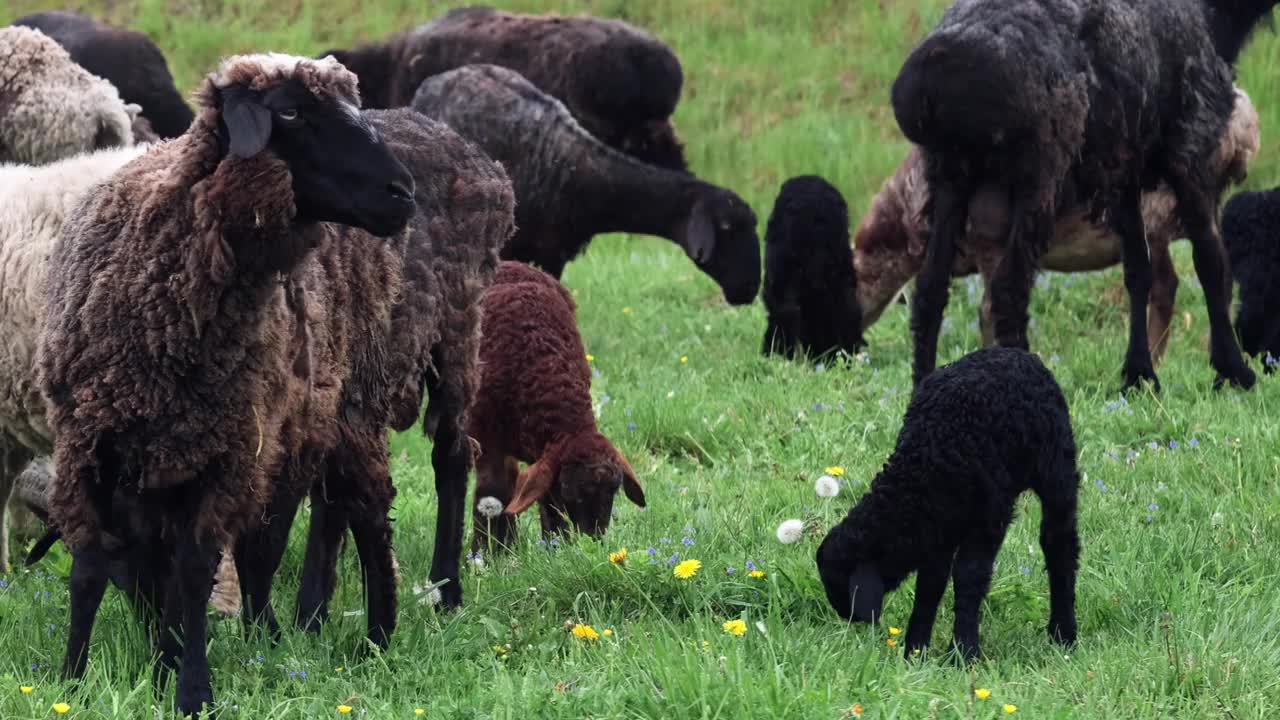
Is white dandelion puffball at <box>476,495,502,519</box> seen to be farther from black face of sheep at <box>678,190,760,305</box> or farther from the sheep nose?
black face of sheep at <box>678,190,760,305</box>

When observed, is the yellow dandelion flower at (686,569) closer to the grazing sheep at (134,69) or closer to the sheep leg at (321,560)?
the sheep leg at (321,560)

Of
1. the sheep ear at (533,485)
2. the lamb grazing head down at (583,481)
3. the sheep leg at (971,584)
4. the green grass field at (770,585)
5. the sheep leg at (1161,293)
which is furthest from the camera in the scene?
the sheep leg at (1161,293)

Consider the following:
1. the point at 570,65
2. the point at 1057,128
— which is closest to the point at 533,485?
the point at 1057,128

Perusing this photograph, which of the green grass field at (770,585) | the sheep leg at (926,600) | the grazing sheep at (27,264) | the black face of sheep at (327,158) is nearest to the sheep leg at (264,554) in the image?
the green grass field at (770,585)

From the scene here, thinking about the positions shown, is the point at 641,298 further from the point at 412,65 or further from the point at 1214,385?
the point at 1214,385

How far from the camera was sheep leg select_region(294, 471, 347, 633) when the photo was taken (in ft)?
15.8

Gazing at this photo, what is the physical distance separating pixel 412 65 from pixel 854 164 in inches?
194

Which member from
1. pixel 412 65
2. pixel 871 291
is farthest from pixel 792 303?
pixel 412 65

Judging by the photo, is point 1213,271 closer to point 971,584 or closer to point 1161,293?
point 1161,293

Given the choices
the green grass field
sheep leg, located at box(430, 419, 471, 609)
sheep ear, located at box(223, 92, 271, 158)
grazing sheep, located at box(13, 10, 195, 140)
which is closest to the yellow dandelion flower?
the green grass field

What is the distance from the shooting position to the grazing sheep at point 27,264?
196 inches

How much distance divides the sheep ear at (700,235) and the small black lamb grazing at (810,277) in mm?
455

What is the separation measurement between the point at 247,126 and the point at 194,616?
3.98 feet

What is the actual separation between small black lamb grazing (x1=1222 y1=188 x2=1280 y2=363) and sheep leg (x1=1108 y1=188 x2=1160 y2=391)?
85 cm
